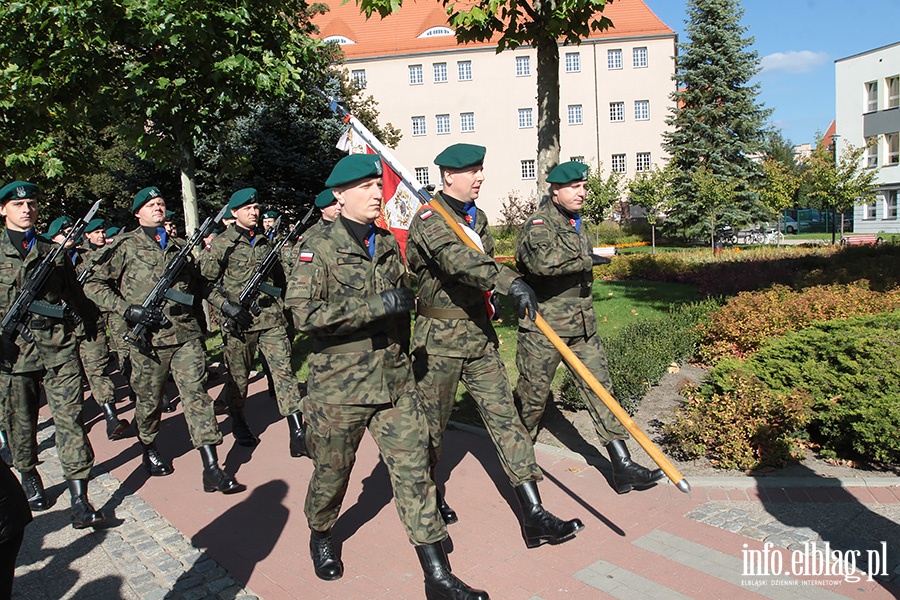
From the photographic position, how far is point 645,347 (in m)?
7.89

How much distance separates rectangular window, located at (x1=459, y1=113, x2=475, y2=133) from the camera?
54.1 metres

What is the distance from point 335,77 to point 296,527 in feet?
69.0

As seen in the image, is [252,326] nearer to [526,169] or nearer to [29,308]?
[29,308]

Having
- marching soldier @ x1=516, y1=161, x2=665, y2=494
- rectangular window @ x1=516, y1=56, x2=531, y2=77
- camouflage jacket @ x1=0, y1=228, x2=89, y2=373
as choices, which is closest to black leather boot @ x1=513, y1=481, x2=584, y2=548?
marching soldier @ x1=516, y1=161, x2=665, y2=494

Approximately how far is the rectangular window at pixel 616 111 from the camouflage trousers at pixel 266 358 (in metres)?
49.0

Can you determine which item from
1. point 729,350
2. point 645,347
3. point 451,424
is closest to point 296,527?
point 451,424

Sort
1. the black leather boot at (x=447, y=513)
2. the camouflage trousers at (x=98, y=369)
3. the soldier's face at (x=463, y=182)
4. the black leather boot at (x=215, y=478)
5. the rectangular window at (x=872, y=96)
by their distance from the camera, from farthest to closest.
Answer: the rectangular window at (x=872, y=96) → the camouflage trousers at (x=98, y=369) → the black leather boot at (x=215, y=478) → the black leather boot at (x=447, y=513) → the soldier's face at (x=463, y=182)

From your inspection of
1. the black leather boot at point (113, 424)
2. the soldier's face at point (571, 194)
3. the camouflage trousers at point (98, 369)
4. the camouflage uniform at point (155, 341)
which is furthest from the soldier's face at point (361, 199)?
the camouflage trousers at point (98, 369)

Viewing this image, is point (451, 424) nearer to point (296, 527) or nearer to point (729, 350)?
point (296, 527)

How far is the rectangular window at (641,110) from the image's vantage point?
51.9 metres

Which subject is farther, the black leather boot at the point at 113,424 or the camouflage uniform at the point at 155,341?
the black leather boot at the point at 113,424

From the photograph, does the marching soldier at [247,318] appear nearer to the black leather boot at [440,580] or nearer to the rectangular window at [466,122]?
the black leather boot at [440,580]

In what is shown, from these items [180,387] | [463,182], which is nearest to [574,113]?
[180,387]

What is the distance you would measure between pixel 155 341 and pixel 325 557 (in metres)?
2.68
